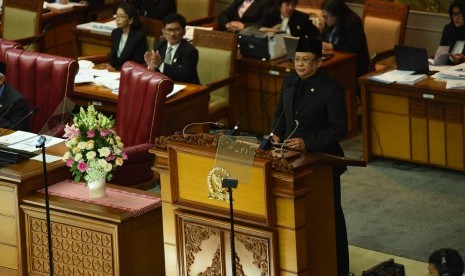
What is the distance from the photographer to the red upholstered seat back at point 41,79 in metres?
7.63

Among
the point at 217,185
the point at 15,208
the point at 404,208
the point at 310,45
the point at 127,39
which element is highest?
the point at 310,45

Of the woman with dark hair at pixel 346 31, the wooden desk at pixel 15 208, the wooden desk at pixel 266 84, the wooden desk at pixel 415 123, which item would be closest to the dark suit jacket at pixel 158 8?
the wooden desk at pixel 266 84

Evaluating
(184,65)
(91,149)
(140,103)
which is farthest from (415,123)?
(91,149)

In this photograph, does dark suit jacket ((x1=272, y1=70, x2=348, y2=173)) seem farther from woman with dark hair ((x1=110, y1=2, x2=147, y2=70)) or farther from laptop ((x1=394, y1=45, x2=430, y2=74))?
woman with dark hair ((x1=110, y1=2, x2=147, y2=70))

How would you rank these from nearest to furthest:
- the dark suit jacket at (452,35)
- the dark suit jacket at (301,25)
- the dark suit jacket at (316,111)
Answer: the dark suit jacket at (316,111) < the dark suit jacket at (452,35) < the dark suit jacket at (301,25)

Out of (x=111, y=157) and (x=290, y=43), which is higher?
(x=290, y=43)

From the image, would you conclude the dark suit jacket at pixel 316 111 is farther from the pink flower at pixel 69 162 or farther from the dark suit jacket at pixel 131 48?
the dark suit jacket at pixel 131 48

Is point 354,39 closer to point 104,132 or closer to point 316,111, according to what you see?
point 316,111

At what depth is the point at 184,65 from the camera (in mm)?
8406

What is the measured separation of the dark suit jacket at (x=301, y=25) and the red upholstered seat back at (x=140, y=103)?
2520mm

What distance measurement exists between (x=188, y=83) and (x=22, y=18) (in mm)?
2914

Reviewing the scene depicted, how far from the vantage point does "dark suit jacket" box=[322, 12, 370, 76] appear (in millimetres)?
9250

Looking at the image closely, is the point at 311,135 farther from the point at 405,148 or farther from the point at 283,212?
the point at 405,148

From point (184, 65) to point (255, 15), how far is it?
1.94 m
